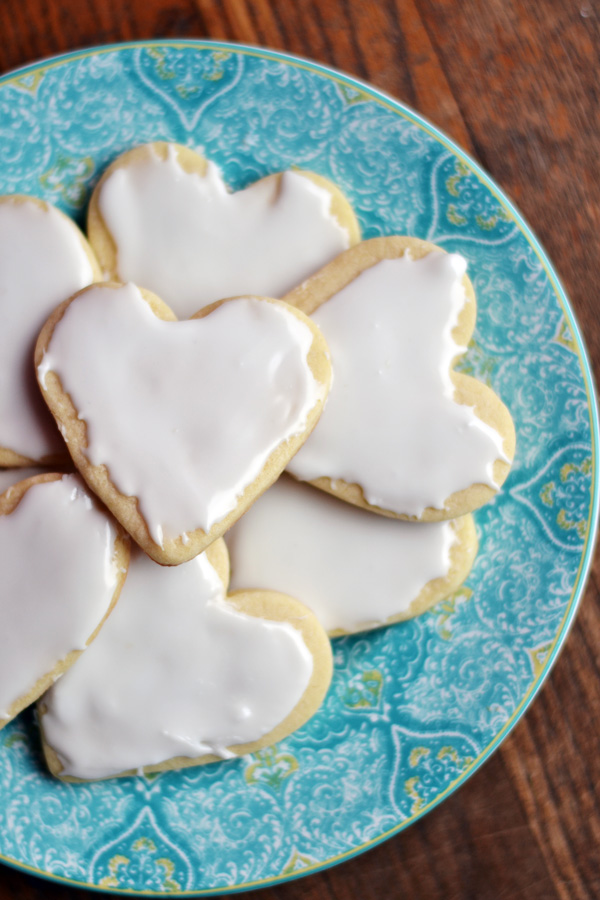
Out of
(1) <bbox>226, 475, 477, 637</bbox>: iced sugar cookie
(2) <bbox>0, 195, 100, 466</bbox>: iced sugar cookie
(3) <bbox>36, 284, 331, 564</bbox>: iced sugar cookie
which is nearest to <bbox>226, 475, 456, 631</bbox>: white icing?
(1) <bbox>226, 475, 477, 637</bbox>: iced sugar cookie

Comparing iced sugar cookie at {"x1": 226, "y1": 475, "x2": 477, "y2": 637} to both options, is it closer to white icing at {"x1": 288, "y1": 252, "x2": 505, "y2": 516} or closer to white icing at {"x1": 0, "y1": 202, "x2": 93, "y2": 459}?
white icing at {"x1": 288, "y1": 252, "x2": 505, "y2": 516}

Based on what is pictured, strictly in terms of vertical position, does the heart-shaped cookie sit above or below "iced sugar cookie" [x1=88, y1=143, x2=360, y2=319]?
below

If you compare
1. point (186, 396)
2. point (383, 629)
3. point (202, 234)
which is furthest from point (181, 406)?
point (383, 629)

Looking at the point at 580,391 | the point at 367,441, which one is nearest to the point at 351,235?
the point at 367,441

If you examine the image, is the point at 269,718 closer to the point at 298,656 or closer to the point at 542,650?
the point at 298,656

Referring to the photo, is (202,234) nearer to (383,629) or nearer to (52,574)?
(52,574)

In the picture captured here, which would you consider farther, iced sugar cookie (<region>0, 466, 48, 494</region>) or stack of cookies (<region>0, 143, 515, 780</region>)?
iced sugar cookie (<region>0, 466, 48, 494</region>)
